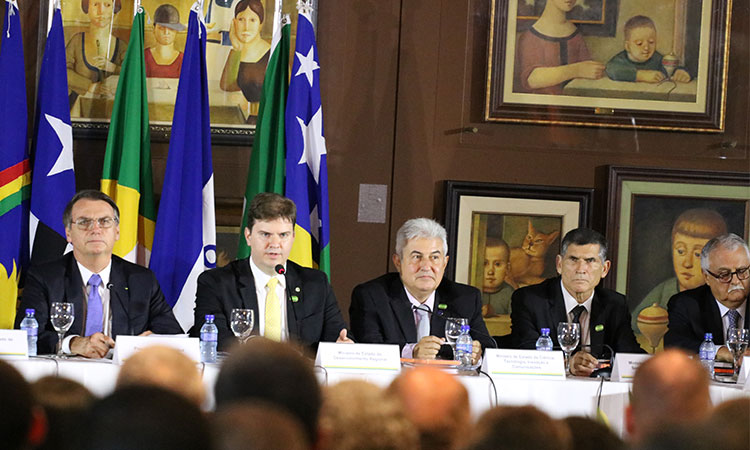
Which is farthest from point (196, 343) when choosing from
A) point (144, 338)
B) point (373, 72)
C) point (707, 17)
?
point (707, 17)

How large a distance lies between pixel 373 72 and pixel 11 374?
4.68 m

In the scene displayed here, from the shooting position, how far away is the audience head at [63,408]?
1036mm

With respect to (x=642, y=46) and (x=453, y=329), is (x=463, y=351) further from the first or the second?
(x=642, y=46)

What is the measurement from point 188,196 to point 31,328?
159 cm

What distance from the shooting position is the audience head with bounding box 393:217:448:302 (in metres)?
4.42

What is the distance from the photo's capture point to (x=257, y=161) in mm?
5352

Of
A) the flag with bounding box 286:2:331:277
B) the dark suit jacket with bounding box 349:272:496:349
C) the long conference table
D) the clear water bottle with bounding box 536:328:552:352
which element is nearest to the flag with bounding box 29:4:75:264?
the flag with bounding box 286:2:331:277

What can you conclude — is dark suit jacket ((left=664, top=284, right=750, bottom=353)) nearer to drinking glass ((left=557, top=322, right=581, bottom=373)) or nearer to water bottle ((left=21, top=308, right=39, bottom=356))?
drinking glass ((left=557, top=322, right=581, bottom=373))

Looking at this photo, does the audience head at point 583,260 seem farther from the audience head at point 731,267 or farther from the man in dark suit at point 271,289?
the man in dark suit at point 271,289

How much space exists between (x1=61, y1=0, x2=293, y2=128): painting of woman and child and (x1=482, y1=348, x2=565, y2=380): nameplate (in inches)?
103

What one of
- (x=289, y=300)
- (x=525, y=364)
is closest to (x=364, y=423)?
(x=525, y=364)

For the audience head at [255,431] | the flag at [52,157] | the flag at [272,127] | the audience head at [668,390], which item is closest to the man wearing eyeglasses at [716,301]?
the flag at [272,127]

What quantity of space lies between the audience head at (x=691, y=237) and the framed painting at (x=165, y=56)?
2.64 m

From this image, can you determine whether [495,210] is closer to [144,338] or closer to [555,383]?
[555,383]
